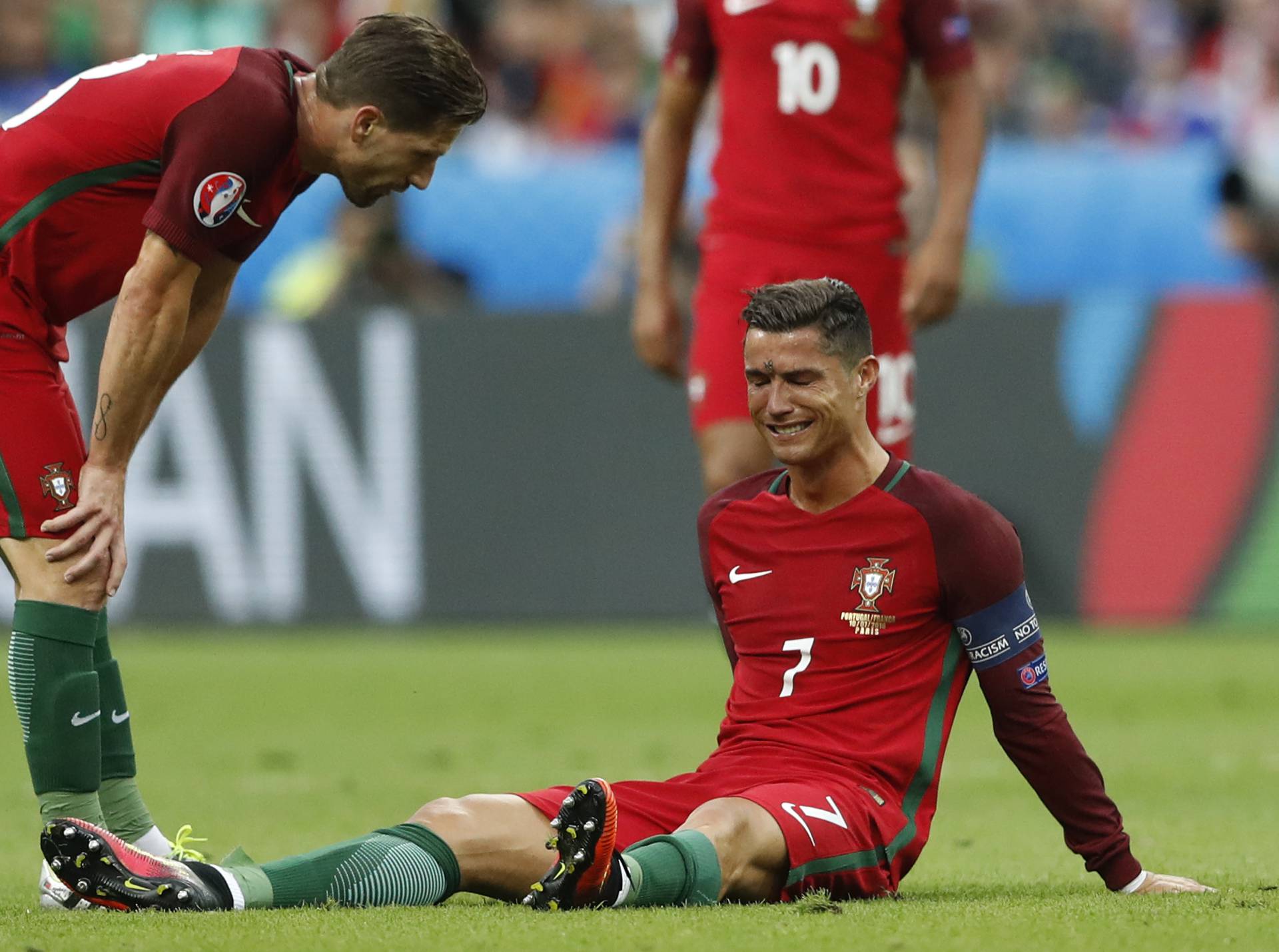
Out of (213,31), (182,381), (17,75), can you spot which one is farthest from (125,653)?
(213,31)

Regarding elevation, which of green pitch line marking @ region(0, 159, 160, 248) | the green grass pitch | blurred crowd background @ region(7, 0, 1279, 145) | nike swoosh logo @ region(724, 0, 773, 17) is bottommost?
the green grass pitch

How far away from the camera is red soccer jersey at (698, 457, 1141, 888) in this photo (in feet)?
15.1

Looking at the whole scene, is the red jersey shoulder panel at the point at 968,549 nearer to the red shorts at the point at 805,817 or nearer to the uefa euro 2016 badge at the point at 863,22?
the red shorts at the point at 805,817

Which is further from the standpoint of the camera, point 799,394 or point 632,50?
point 632,50

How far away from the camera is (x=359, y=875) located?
4375 mm

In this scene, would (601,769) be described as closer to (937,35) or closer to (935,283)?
(935,283)

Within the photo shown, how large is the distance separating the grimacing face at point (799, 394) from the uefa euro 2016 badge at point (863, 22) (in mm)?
1886

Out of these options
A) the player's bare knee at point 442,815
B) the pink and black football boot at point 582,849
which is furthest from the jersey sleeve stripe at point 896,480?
the player's bare knee at point 442,815

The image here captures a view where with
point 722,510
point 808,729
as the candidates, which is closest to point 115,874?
point 808,729

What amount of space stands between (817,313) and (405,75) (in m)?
0.98

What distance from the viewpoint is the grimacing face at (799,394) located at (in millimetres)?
4672

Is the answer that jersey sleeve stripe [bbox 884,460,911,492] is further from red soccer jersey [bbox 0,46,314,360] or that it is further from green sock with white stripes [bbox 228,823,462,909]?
red soccer jersey [bbox 0,46,314,360]

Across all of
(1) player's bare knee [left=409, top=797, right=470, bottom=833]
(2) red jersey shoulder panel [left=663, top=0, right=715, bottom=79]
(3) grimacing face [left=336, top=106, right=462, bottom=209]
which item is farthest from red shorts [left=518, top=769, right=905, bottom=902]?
(2) red jersey shoulder panel [left=663, top=0, right=715, bottom=79]

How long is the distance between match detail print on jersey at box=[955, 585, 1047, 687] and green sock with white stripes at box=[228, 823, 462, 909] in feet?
3.84
